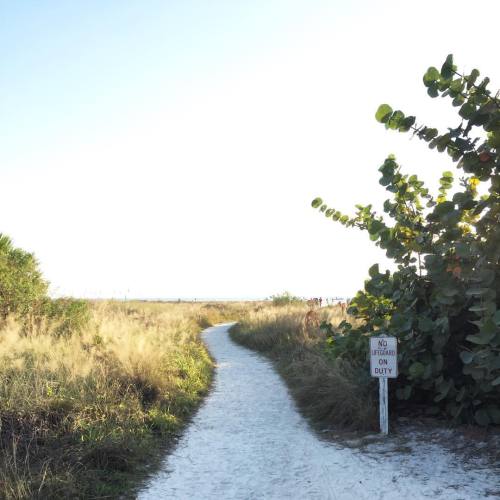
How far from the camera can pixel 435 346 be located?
5.90 meters

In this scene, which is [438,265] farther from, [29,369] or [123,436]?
[29,369]

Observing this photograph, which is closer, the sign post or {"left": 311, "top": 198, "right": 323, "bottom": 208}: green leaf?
the sign post

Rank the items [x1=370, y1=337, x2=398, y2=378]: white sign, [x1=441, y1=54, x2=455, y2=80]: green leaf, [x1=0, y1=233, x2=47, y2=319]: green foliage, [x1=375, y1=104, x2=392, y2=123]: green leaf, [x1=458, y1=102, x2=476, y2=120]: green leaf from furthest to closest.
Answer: [x1=0, y1=233, x2=47, y2=319]: green foliage, [x1=370, y1=337, x2=398, y2=378]: white sign, [x1=375, y1=104, x2=392, y2=123]: green leaf, [x1=458, y1=102, x2=476, y2=120]: green leaf, [x1=441, y1=54, x2=455, y2=80]: green leaf

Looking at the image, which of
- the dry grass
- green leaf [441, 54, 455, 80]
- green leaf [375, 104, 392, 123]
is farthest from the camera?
the dry grass

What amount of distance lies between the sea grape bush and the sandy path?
2.95 feet

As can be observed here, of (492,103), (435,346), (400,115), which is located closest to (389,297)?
(435,346)

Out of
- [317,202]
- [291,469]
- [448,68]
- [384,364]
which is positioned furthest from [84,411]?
[448,68]

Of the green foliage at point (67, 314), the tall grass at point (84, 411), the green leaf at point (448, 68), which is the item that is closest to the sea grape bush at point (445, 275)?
the green leaf at point (448, 68)

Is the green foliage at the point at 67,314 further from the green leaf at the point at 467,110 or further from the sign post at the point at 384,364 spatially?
the green leaf at the point at 467,110

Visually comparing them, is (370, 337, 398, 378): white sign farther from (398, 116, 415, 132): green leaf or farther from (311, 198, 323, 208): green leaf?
(398, 116, 415, 132): green leaf

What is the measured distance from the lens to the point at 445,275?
5.20 metres

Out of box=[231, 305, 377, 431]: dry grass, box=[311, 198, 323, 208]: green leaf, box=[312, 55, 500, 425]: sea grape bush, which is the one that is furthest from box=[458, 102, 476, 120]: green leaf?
box=[231, 305, 377, 431]: dry grass

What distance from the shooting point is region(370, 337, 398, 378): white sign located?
6.25m

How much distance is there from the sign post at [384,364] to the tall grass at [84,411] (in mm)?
2779
